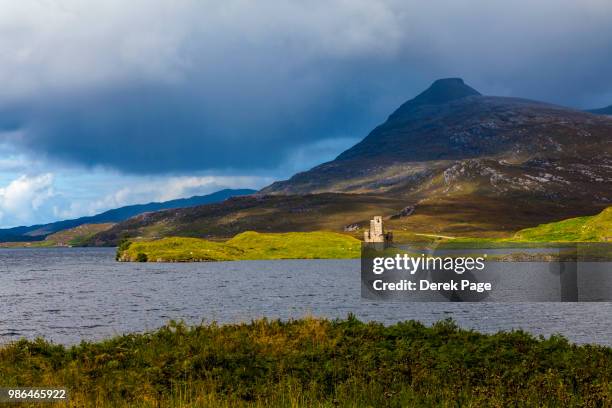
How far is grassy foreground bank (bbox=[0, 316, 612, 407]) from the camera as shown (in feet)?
77.3

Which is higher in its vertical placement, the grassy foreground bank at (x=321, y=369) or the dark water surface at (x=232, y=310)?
the grassy foreground bank at (x=321, y=369)

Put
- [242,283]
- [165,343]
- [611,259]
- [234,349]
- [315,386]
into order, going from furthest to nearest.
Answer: [611,259] → [242,283] → [165,343] → [234,349] → [315,386]

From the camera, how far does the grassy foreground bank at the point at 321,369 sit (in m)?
23.6

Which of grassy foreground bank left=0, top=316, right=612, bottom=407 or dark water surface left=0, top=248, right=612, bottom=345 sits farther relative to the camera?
dark water surface left=0, top=248, right=612, bottom=345

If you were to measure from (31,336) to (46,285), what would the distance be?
81621 millimetres

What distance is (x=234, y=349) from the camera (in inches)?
1271

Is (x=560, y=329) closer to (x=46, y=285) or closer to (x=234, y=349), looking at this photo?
(x=234, y=349)

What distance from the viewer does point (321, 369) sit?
2844cm

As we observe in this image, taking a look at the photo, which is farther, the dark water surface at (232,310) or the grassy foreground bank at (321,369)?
the dark water surface at (232,310)

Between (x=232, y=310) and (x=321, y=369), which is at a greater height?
(x=321, y=369)

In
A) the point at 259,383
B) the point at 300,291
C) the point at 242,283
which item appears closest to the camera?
the point at 259,383

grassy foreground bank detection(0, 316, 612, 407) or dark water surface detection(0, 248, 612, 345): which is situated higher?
grassy foreground bank detection(0, 316, 612, 407)

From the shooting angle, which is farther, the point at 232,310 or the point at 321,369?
the point at 232,310

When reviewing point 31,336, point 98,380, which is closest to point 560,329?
point 98,380
